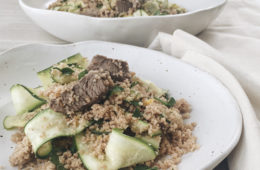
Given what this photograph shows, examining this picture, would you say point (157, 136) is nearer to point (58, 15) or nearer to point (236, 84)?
point (236, 84)

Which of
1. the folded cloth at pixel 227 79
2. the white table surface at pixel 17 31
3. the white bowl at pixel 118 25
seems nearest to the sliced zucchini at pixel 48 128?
the folded cloth at pixel 227 79

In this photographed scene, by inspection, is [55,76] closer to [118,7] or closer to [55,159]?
[55,159]

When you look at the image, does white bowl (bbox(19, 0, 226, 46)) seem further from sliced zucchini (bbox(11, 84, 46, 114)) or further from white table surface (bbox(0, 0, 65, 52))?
sliced zucchini (bbox(11, 84, 46, 114))

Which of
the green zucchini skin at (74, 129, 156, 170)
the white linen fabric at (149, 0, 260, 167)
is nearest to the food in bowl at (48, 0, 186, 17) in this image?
the white linen fabric at (149, 0, 260, 167)

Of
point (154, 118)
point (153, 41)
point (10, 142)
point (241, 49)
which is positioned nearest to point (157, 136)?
point (154, 118)

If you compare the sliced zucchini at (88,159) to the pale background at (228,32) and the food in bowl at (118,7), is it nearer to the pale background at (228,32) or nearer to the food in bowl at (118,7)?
the pale background at (228,32)

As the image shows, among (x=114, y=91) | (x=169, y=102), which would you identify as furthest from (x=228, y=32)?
(x=114, y=91)
